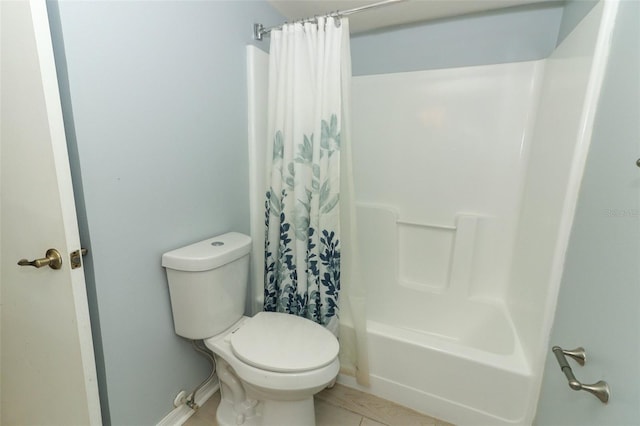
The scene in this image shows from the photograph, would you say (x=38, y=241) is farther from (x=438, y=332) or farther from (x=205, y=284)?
(x=438, y=332)

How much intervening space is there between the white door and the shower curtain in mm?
823

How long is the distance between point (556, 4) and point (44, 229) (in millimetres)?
2340

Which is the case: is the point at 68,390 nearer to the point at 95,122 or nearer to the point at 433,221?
the point at 95,122

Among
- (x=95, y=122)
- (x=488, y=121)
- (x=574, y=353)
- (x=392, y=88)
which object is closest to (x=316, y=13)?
(x=392, y=88)

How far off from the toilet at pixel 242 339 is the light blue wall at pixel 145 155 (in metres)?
0.11

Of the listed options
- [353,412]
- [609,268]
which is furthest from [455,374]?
[609,268]

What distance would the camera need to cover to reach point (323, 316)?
4.73ft

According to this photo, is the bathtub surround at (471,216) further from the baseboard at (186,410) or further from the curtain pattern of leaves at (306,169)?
the baseboard at (186,410)

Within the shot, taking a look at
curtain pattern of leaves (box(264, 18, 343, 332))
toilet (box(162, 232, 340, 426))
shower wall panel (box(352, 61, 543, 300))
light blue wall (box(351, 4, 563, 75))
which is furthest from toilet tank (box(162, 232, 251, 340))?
light blue wall (box(351, 4, 563, 75))

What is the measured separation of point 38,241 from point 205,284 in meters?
0.53

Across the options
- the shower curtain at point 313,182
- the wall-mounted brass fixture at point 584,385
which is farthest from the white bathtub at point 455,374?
the wall-mounted brass fixture at point 584,385

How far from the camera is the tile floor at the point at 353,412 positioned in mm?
1333

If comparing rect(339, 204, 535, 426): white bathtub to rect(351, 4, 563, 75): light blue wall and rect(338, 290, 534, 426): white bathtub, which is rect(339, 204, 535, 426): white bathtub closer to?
rect(338, 290, 534, 426): white bathtub

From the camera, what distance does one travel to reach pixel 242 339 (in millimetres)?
1173
